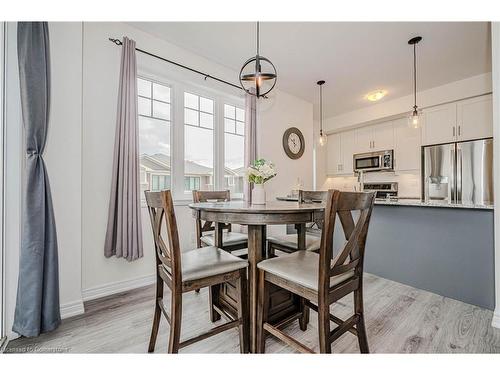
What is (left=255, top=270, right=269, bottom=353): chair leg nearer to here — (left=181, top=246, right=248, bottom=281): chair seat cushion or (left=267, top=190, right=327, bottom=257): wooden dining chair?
(left=181, top=246, right=248, bottom=281): chair seat cushion

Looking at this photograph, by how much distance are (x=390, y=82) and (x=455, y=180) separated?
1.79 metres

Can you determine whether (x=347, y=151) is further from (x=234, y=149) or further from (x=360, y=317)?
(x=360, y=317)

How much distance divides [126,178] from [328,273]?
189 cm

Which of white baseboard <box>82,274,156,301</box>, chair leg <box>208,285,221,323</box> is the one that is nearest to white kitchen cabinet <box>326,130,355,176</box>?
chair leg <box>208,285,221,323</box>

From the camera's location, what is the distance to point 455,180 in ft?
11.4

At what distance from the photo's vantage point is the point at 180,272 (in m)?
1.16

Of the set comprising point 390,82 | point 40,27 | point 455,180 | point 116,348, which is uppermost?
point 390,82

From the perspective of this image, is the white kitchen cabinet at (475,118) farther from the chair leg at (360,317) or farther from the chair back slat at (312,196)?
the chair leg at (360,317)

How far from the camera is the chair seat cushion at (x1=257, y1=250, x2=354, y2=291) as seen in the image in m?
1.13

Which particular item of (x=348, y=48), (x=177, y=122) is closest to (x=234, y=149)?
(x=177, y=122)

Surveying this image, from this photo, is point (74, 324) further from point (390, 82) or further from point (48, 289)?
point (390, 82)

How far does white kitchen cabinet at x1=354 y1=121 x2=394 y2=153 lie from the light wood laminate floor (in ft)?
10.2

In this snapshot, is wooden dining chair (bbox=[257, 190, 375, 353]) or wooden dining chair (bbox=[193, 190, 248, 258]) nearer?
wooden dining chair (bbox=[257, 190, 375, 353])
